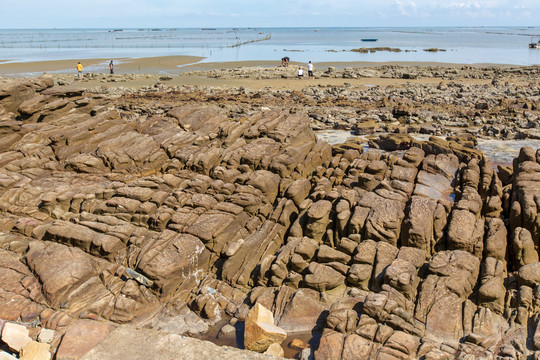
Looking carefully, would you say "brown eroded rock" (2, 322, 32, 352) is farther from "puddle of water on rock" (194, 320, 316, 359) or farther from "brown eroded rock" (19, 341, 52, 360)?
"puddle of water on rock" (194, 320, 316, 359)

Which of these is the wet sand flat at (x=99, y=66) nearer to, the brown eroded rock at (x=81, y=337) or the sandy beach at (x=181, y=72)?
Result: the sandy beach at (x=181, y=72)

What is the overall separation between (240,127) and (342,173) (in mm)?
5672

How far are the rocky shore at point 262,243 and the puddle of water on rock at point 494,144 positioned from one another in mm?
3890

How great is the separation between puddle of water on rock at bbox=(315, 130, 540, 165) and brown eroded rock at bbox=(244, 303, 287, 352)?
49.5ft

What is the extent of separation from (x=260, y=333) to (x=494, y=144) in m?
19.6

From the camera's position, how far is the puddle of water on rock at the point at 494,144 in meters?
21.2

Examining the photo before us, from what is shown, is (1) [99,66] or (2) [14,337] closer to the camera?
(2) [14,337]

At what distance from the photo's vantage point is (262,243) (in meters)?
13.4

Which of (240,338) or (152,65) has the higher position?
(152,65)

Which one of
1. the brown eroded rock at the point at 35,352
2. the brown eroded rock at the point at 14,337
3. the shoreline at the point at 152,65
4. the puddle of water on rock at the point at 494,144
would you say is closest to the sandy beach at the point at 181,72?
the shoreline at the point at 152,65

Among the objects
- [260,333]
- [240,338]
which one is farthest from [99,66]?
[260,333]

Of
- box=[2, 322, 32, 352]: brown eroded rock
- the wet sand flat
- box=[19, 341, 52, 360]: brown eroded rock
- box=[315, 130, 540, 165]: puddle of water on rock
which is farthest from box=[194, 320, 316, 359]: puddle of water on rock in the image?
the wet sand flat

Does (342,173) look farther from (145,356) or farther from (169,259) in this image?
(145,356)

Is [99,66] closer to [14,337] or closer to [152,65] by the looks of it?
[152,65]
